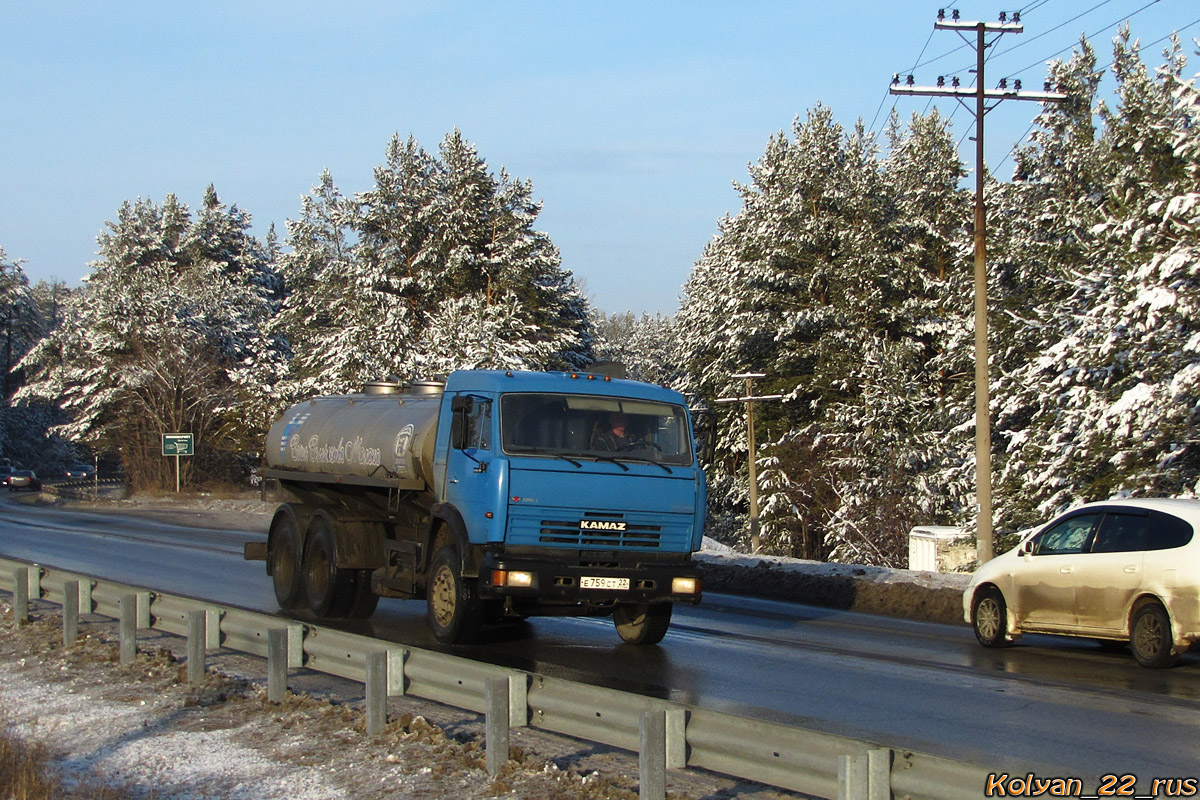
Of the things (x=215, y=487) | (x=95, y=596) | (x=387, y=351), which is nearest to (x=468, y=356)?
(x=387, y=351)

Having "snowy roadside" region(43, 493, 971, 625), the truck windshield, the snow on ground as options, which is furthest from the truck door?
"snowy roadside" region(43, 493, 971, 625)

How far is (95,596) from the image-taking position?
547 inches

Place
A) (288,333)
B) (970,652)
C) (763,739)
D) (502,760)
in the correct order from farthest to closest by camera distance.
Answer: (288,333) → (970,652) → (502,760) → (763,739)

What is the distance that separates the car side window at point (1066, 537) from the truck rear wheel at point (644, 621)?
4.29m

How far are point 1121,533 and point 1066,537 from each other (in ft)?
2.92

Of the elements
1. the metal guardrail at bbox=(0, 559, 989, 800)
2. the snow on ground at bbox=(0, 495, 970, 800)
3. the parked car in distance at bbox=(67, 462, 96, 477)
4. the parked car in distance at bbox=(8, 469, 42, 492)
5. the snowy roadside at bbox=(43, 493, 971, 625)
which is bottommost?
the parked car in distance at bbox=(67, 462, 96, 477)

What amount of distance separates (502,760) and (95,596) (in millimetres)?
8070

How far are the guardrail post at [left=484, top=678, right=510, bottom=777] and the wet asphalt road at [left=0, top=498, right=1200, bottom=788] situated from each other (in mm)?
2561

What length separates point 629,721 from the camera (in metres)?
7.07

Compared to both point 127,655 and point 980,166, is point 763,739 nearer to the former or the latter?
point 127,655

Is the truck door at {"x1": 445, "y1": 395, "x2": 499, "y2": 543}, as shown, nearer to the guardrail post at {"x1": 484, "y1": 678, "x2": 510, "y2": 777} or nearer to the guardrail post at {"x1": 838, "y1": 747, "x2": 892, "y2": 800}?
the guardrail post at {"x1": 484, "y1": 678, "x2": 510, "y2": 777}

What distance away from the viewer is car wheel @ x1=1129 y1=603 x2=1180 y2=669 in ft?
39.0

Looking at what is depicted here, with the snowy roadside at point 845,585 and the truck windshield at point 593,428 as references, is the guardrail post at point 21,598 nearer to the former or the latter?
the snowy roadside at point 845,585

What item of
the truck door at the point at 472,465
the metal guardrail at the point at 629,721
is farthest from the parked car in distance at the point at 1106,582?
the metal guardrail at the point at 629,721
